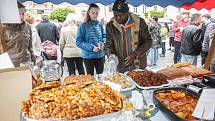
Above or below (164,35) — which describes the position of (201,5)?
above

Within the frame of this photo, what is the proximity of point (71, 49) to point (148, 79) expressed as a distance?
213cm

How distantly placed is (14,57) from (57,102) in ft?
6.41

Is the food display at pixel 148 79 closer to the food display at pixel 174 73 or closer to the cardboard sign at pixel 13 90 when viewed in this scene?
the food display at pixel 174 73

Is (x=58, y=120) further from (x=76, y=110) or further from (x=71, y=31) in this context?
(x=71, y=31)

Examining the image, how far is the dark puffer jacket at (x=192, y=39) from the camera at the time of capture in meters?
4.12

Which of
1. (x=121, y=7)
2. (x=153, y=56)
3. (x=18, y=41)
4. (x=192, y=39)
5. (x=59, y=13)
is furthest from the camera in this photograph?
(x=59, y=13)

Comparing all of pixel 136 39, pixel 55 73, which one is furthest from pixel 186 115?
pixel 136 39

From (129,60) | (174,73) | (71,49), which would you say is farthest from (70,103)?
(71,49)

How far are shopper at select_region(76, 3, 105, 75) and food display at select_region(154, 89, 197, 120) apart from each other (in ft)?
5.35

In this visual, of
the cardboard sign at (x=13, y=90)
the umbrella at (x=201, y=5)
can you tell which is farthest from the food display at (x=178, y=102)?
the umbrella at (x=201, y=5)

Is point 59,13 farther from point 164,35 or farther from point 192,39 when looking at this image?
point 192,39

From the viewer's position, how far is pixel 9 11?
129cm

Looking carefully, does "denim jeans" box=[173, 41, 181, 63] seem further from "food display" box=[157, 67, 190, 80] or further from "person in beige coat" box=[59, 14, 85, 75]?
"food display" box=[157, 67, 190, 80]

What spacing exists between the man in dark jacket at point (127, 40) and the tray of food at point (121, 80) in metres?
0.49
